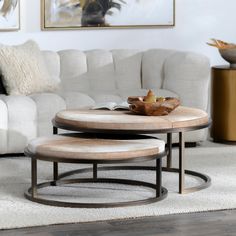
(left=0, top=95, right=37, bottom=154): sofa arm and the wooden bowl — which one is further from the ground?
the wooden bowl

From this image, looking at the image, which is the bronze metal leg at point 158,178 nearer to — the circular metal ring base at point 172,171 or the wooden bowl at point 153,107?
the circular metal ring base at point 172,171

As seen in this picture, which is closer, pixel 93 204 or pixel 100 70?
pixel 93 204

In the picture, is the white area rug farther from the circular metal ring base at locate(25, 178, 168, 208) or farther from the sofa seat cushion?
the sofa seat cushion

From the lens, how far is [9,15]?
6.51 m

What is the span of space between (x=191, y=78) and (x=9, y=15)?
161cm

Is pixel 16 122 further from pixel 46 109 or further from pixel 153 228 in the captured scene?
pixel 153 228

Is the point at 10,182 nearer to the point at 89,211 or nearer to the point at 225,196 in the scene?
the point at 89,211

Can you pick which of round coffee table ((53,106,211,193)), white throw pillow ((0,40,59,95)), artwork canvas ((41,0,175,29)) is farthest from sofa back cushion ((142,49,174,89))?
round coffee table ((53,106,211,193))

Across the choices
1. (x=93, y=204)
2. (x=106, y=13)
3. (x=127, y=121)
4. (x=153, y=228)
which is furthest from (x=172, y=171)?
(x=106, y=13)

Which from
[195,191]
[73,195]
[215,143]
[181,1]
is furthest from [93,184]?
[181,1]

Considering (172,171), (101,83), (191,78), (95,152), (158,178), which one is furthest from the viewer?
(101,83)

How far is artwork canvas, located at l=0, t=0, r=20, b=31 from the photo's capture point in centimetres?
646

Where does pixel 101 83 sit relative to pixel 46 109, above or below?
above

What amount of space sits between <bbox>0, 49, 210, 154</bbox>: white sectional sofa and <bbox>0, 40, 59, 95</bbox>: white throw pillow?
10 cm
